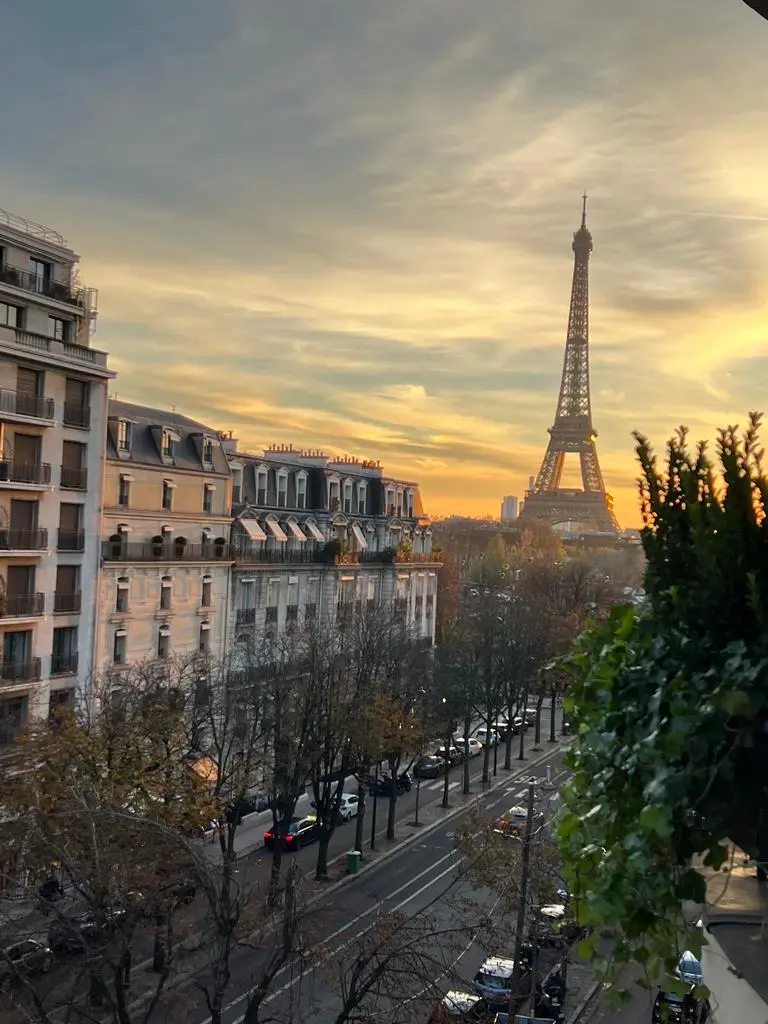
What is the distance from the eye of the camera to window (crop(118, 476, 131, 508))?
3694 centimetres

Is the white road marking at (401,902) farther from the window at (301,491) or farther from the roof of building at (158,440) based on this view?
the window at (301,491)

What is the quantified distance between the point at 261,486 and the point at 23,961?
34.8 metres

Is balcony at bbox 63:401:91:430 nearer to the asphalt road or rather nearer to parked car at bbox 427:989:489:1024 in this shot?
the asphalt road

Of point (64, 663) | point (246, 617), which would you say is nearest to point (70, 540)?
point (64, 663)

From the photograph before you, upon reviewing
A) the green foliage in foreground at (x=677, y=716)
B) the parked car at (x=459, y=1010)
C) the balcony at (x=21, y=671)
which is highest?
the green foliage in foreground at (x=677, y=716)

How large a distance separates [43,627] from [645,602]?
30.3 metres

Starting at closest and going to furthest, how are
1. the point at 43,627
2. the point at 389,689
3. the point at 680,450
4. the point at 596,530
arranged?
1. the point at 680,450
2. the point at 43,627
3. the point at 389,689
4. the point at 596,530

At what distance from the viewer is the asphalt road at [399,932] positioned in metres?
16.2

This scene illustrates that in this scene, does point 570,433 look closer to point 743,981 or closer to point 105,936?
point 105,936

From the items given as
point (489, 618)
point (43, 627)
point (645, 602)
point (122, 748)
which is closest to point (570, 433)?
point (489, 618)

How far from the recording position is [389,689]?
36.2 m

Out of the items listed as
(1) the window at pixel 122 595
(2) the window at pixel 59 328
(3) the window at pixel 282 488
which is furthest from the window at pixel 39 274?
(3) the window at pixel 282 488

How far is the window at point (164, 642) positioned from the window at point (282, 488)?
13091 mm

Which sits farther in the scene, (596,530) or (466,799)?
(596,530)
